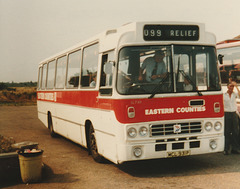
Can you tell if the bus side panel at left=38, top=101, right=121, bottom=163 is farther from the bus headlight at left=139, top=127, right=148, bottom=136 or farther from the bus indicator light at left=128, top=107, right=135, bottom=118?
the bus headlight at left=139, top=127, right=148, bottom=136

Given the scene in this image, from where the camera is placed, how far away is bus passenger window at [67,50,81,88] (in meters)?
10.8

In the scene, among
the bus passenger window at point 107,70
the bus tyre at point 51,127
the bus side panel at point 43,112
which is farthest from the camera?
the bus side panel at point 43,112

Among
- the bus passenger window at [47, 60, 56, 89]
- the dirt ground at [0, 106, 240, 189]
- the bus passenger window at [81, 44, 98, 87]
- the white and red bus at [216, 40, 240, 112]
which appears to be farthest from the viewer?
the bus passenger window at [47, 60, 56, 89]

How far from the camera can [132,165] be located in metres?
8.80

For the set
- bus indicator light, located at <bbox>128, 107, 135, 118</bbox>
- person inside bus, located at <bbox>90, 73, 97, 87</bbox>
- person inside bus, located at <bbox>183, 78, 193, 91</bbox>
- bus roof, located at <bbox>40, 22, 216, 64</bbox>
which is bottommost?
bus indicator light, located at <bbox>128, 107, 135, 118</bbox>

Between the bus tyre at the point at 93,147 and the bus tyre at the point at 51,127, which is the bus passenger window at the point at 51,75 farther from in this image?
the bus tyre at the point at 93,147

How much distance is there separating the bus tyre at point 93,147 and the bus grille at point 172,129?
2.06m

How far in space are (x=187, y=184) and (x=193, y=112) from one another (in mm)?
1548

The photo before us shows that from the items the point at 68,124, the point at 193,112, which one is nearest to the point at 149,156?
the point at 193,112

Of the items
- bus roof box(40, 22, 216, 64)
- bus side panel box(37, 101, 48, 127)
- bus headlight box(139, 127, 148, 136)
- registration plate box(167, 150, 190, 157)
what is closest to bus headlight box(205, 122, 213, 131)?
registration plate box(167, 150, 190, 157)

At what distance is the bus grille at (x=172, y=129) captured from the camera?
24.4 feet

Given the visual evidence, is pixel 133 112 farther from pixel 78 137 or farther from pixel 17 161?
pixel 78 137

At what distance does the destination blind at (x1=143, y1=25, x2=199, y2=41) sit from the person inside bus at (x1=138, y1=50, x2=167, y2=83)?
12.9 inches

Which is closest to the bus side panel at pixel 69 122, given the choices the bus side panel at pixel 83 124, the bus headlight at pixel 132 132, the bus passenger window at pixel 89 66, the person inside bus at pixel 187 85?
the bus side panel at pixel 83 124
